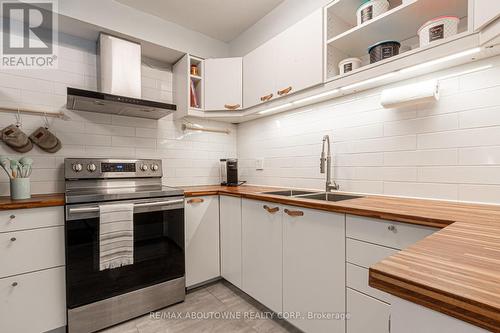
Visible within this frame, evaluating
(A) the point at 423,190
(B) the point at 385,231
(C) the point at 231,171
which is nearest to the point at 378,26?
(A) the point at 423,190

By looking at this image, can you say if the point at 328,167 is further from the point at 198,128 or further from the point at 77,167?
the point at 77,167

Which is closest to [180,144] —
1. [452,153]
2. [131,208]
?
[131,208]

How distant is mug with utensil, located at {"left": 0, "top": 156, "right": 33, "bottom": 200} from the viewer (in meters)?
1.53

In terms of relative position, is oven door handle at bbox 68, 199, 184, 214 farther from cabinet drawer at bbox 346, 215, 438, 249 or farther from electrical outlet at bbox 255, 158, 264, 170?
cabinet drawer at bbox 346, 215, 438, 249

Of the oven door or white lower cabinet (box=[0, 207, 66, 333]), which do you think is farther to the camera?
the oven door

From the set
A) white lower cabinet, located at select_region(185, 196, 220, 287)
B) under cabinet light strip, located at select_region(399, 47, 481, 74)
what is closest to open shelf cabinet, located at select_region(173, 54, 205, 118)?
white lower cabinet, located at select_region(185, 196, 220, 287)

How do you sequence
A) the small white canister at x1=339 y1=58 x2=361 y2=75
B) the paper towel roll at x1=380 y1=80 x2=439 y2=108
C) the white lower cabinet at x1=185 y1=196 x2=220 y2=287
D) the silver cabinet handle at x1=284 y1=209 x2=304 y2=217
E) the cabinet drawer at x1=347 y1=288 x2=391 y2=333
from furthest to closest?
the white lower cabinet at x1=185 y1=196 x2=220 y2=287 → the small white canister at x1=339 y1=58 x2=361 y2=75 → the silver cabinet handle at x1=284 y1=209 x2=304 y2=217 → the paper towel roll at x1=380 y1=80 x2=439 y2=108 → the cabinet drawer at x1=347 y1=288 x2=391 y2=333

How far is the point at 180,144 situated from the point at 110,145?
2.09ft

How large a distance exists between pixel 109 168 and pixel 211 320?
1.42m

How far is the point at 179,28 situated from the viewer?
2.34 m

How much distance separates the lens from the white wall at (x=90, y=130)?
1824 millimetres

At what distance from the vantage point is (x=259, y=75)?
2.19 m

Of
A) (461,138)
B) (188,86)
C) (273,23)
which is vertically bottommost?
(461,138)

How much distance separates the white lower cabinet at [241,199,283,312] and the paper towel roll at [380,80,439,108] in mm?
938
